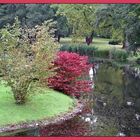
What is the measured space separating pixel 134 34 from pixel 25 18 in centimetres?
2674

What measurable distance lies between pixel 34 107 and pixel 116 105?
4599 millimetres

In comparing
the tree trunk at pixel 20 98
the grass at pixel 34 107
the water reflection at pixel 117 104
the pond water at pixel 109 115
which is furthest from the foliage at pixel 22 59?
the water reflection at pixel 117 104

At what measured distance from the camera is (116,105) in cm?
1822

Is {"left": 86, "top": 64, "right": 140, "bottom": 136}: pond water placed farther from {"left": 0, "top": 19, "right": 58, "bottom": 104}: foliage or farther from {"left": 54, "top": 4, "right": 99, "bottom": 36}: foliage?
{"left": 54, "top": 4, "right": 99, "bottom": 36}: foliage

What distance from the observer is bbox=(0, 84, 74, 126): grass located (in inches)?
546

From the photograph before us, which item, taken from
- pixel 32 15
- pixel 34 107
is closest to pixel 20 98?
pixel 34 107

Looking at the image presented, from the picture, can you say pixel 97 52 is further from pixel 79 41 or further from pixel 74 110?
pixel 74 110

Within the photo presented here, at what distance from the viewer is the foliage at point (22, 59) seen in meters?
14.7

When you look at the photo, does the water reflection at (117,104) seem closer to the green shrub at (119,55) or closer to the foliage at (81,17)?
the green shrub at (119,55)

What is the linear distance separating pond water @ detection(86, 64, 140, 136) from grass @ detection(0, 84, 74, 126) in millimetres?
1360

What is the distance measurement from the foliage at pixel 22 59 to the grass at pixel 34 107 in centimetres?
50

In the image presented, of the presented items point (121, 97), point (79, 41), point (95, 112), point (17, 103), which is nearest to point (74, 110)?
point (95, 112)

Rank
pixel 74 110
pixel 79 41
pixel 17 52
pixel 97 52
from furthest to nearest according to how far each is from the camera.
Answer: pixel 79 41 → pixel 97 52 → pixel 74 110 → pixel 17 52

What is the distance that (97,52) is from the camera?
151 ft
